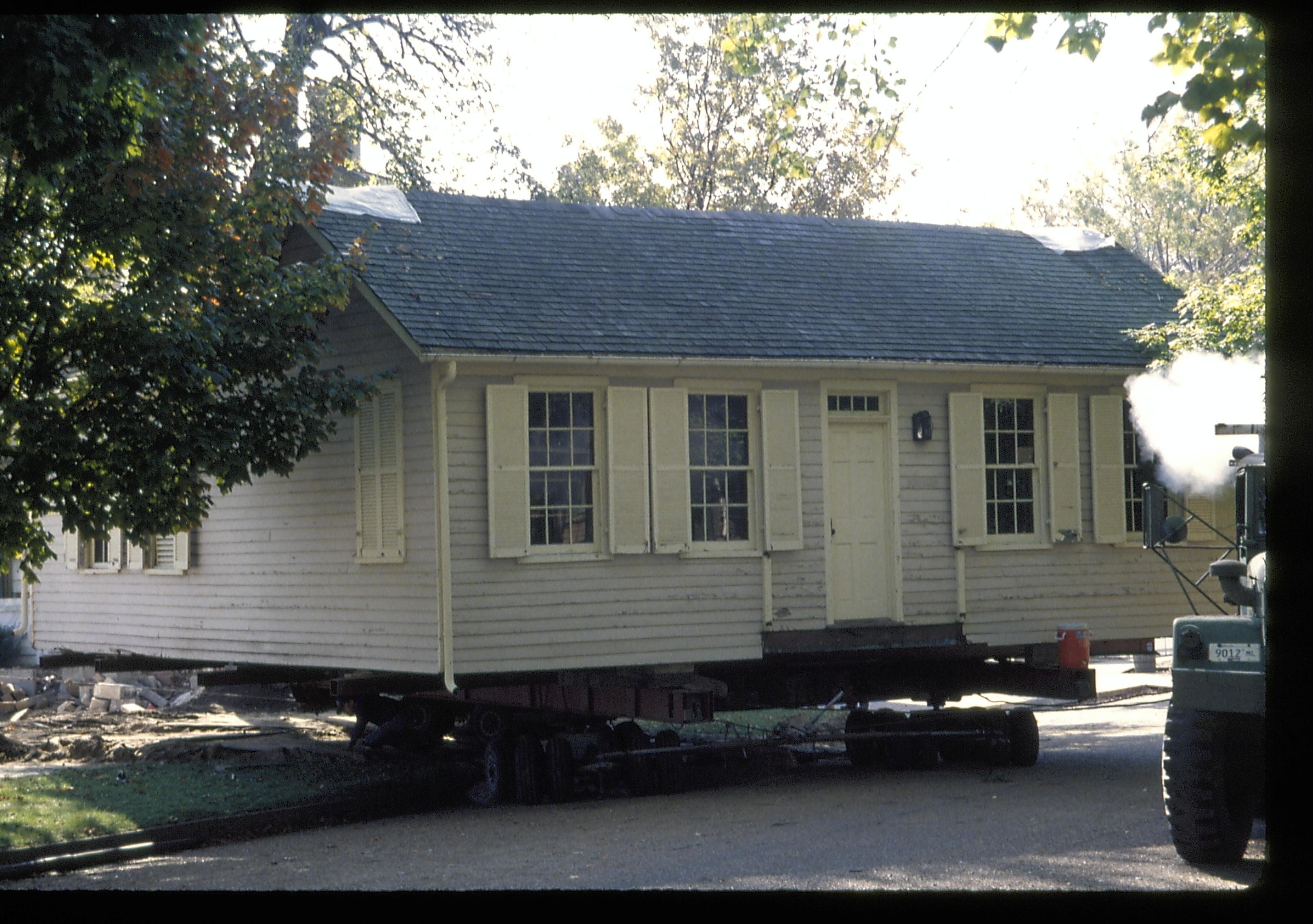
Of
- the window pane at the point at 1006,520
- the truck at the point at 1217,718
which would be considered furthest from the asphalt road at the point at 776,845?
the window pane at the point at 1006,520

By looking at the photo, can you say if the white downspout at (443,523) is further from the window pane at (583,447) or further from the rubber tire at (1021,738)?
the rubber tire at (1021,738)

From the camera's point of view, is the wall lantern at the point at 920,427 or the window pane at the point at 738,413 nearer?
the window pane at the point at 738,413

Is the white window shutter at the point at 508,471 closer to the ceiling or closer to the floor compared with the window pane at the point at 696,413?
closer to the floor

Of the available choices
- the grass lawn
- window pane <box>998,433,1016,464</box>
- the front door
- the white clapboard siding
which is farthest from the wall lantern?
the grass lawn

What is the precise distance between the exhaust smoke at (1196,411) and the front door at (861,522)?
2954 millimetres

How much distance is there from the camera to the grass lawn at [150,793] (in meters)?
11.3

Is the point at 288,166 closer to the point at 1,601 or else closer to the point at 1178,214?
the point at 1,601

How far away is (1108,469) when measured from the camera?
→ 15.2m

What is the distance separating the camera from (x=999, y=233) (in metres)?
18.5

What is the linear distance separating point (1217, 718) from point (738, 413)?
20.1 ft

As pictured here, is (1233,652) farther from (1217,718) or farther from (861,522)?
(861,522)

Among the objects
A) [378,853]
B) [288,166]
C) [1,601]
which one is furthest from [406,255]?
[1,601]

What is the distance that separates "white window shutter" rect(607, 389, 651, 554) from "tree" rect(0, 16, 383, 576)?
2359 millimetres

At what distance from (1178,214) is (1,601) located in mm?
41056
